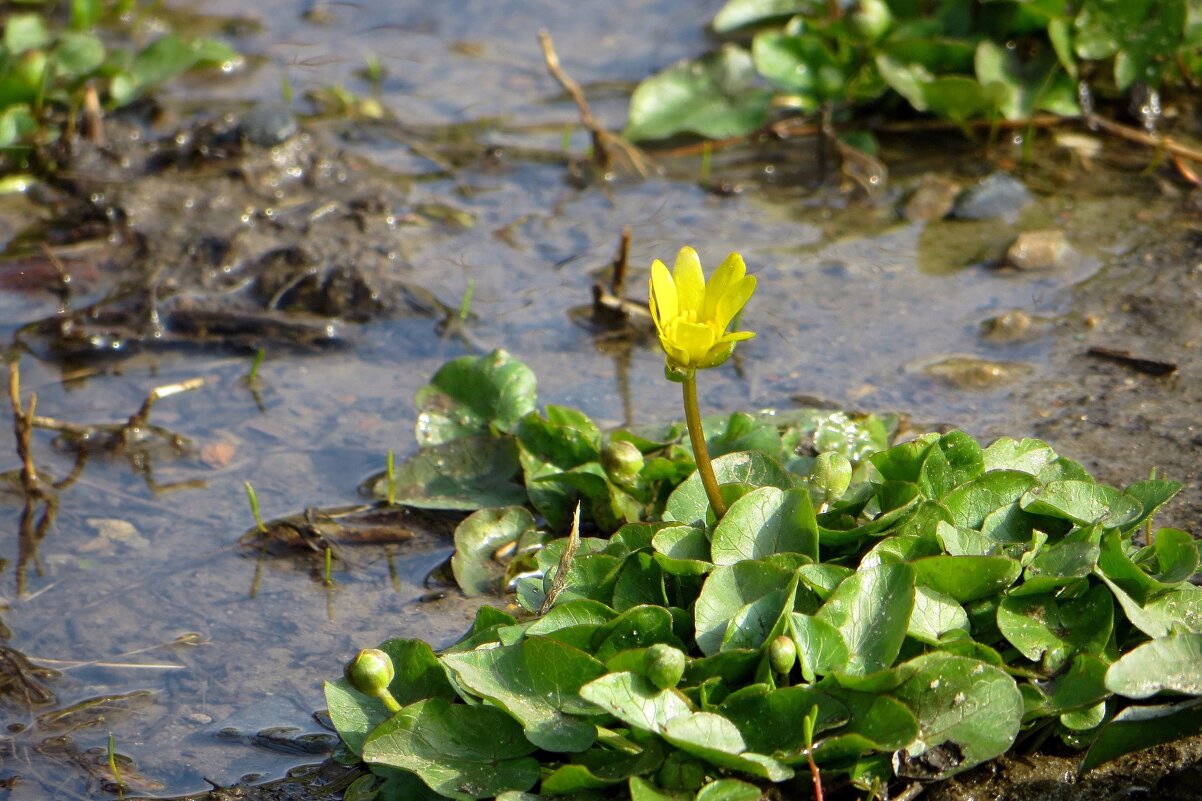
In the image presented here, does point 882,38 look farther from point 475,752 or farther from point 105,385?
point 475,752

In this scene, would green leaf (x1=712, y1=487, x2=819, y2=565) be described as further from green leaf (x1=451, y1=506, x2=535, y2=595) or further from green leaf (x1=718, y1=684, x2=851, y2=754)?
green leaf (x1=451, y1=506, x2=535, y2=595)

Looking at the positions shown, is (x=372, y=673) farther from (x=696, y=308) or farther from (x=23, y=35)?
(x=23, y=35)

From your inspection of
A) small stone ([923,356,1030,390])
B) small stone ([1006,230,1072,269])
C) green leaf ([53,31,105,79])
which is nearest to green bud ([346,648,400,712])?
small stone ([923,356,1030,390])

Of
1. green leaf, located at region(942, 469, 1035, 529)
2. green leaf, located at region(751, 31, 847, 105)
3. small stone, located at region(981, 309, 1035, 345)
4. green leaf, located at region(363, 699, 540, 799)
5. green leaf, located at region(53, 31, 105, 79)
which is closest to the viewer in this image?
green leaf, located at region(363, 699, 540, 799)

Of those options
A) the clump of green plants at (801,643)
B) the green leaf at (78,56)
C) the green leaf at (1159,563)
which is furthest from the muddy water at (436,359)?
the green leaf at (1159,563)

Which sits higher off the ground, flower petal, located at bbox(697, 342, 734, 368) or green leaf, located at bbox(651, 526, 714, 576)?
flower petal, located at bbox(697, 342, 734, 368)

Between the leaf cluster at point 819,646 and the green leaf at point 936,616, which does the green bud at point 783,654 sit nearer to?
the leaf cluster at point 819,646
